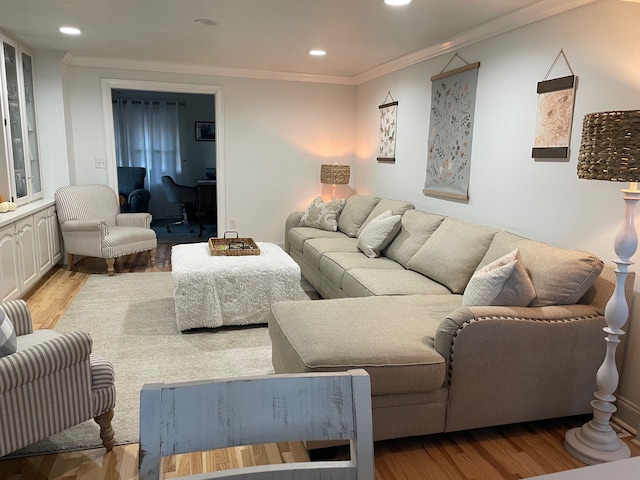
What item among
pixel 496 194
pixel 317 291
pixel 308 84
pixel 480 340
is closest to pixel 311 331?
pixel 480 340

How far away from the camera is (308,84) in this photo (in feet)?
19.0

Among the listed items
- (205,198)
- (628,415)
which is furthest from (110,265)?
(628,415)

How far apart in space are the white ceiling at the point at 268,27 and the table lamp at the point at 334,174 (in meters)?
1.17

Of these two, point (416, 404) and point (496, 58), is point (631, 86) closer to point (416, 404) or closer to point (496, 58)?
point (496, 58)

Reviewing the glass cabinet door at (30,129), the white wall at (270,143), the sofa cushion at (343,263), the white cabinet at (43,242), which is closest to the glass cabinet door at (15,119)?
the glass cabinet door at (30,129)

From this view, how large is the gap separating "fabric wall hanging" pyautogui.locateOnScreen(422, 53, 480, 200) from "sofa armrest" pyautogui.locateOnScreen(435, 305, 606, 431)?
5.36 ft

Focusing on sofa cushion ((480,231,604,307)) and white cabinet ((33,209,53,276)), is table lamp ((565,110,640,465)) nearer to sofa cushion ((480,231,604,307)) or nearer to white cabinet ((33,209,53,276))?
sofa cushion ((480,231,604,307))

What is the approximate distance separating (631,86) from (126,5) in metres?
3.02

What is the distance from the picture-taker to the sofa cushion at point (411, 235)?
11.9 ft

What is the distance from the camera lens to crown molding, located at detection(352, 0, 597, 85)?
9.12 feet

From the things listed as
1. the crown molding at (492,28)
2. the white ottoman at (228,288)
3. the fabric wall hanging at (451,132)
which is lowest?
the white ottoman at (228,288)

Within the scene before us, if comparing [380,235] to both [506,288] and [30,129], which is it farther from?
[30,129]

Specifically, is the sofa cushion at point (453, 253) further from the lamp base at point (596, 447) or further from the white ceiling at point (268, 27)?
the white ceiling at point (268, 27)

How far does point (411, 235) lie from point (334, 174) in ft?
6.96
